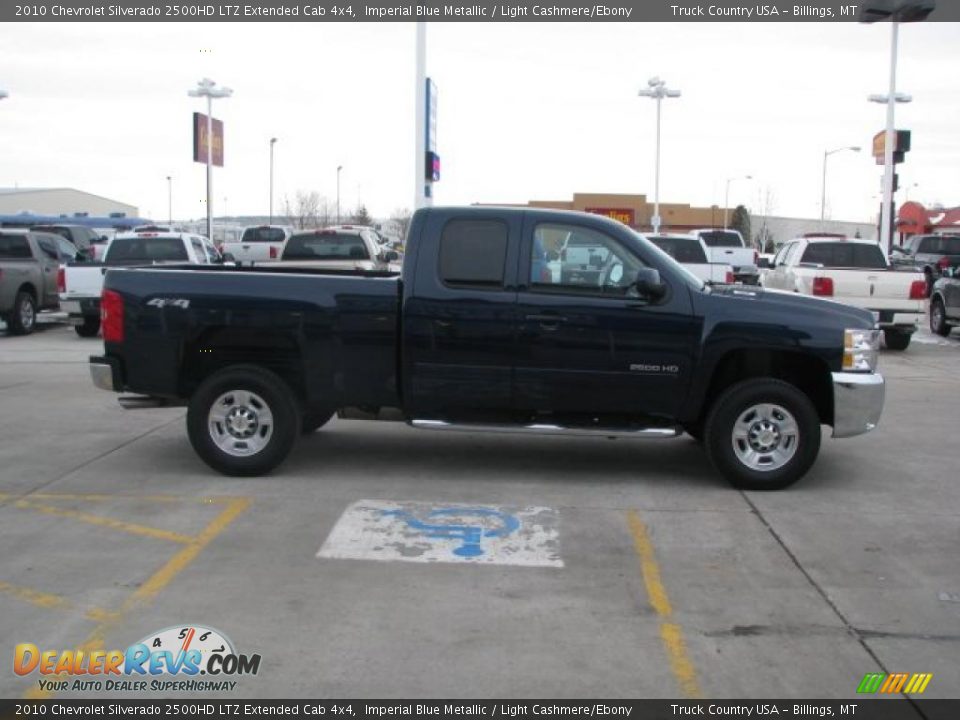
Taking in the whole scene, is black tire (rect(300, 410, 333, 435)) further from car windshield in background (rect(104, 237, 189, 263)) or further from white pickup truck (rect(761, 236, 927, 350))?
car windshield in background (rect(104, 237, 189, 263))

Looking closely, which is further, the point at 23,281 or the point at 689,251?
the point at 689,251

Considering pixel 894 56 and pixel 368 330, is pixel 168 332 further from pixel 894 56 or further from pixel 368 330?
pixel 894 56

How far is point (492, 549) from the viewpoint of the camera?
250 inches

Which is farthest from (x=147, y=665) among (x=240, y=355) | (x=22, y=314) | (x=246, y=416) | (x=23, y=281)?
(x=22, y=314)

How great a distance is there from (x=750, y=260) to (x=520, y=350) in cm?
2229

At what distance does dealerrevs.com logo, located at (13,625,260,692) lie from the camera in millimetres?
4473

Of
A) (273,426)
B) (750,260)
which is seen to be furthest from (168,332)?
(750,260)

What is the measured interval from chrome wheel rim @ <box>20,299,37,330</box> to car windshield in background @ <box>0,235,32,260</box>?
95cm

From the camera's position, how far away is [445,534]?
664 centimetres

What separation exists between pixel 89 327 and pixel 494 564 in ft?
50.4

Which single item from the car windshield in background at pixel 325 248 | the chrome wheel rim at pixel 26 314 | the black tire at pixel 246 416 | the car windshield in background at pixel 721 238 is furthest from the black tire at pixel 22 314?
the car windshield in background at pixel 721 238

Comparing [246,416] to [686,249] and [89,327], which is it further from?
[686,249]

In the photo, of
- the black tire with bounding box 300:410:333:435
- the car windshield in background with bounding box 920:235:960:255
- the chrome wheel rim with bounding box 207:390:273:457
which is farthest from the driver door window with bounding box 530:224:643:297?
the car windshield in background with bounding box 920:235:960:255

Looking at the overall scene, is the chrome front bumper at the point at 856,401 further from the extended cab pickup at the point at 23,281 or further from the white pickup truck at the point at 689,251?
the extended cab pickup at the point at 23,281
